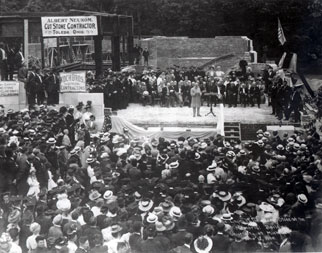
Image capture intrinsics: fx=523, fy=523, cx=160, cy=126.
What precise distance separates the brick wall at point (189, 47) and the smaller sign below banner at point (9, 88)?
50.0 feet

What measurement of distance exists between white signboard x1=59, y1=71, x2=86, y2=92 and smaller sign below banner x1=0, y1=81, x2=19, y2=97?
1.26 metres

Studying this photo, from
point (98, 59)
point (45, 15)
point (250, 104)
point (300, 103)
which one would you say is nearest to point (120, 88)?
point (98, 59)

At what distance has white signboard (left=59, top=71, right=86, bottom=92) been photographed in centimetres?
1483

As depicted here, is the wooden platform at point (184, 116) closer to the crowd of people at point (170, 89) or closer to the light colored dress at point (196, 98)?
the crowd of people at point (170, 89)

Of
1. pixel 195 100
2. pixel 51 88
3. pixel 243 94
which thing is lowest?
pixel 195 100

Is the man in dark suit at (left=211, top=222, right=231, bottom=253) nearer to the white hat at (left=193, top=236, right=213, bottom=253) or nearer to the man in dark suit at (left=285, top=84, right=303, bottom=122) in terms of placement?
the white hat at (left=193, top=236, right=213, bottom=253)

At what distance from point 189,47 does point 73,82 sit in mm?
15883

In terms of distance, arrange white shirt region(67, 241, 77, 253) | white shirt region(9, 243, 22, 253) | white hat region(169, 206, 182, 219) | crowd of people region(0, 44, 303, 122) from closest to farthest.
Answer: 1. white shirt region(67, 241, 77, 253)
2. white shirt region(9, 243, 22, 253)
3. white hat region(169, 206, 182, 219)
4. crowd of people region(0, 44, 303, 122)

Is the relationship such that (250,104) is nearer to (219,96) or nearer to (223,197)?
(219,96)

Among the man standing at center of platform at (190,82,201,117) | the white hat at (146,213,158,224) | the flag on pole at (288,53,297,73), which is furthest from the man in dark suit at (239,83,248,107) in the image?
the white hat at (146,213,158,224)

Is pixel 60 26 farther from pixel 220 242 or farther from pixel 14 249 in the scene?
pixel 220 242

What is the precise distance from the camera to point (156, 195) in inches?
320

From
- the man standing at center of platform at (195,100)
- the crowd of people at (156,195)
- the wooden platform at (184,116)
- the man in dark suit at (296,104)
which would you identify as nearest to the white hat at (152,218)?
the crowd of people at (156,195)

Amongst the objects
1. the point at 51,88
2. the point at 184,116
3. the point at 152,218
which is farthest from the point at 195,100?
the point at 152,218
